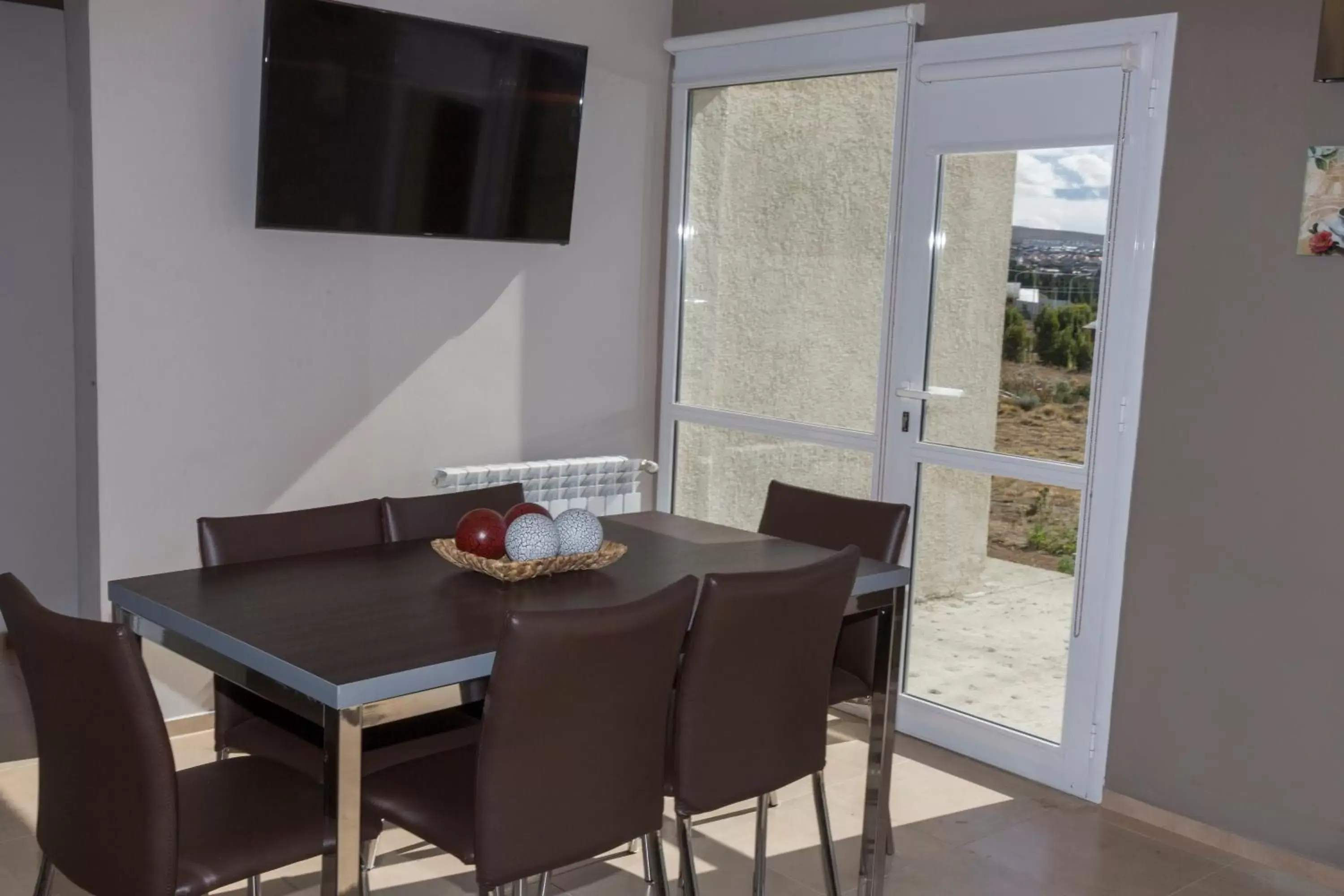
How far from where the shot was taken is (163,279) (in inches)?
152

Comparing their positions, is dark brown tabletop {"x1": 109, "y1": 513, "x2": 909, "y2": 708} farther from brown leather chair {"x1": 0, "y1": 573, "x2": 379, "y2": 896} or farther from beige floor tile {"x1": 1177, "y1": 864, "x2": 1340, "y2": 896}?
beige floor tile {"x1": 1177, "y1": 864, "x2": 1340, "y2": 896}

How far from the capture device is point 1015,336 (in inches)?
156

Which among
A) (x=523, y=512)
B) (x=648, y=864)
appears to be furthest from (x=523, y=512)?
(x=648, y=864)

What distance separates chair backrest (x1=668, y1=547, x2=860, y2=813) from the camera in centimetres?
253

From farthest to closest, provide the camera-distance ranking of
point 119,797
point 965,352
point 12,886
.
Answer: point 965,352, point 12,886, point 119,797

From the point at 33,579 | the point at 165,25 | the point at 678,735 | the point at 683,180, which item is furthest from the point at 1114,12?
the point at 33,579

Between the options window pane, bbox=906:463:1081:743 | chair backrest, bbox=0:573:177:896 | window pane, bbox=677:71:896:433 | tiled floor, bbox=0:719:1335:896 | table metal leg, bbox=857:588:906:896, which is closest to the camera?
chair backrest, bbox=0:573:177:896

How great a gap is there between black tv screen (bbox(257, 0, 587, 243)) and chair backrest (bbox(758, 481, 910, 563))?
4.89 ft

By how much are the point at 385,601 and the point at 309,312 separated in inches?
72.5

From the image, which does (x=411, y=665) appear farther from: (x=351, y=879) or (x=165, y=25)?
(x=165, y=25)

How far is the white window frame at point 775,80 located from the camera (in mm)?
4262

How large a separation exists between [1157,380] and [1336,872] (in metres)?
1.35

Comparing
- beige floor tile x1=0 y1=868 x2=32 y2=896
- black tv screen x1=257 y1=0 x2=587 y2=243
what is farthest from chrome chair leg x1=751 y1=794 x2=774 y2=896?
black tv screen x1=257 y1=0 x2=587 y2=243

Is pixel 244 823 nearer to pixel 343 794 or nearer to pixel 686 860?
pixel 343 794
